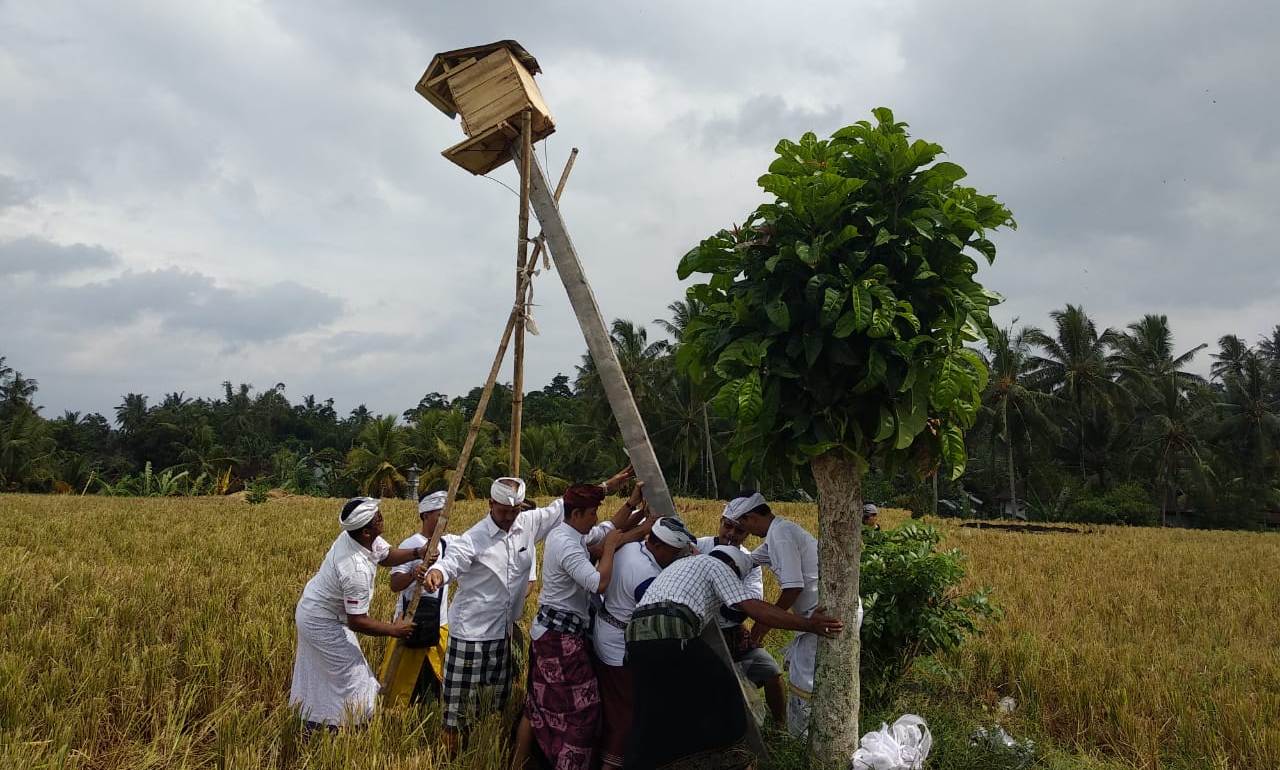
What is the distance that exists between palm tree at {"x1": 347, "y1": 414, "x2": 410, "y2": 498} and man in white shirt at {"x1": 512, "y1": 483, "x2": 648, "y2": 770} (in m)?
28.6

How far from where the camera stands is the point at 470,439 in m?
4.93

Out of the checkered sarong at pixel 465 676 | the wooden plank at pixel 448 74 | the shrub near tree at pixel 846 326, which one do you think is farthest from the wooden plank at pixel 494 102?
the checkered sarong at pixel 465 676

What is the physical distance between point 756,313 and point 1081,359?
134 feet

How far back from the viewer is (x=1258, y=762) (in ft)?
15.6

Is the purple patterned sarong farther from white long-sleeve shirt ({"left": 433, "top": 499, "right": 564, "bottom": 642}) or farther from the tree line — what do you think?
the tree line

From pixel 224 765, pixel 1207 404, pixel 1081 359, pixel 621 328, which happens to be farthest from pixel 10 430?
pixel 1207 404

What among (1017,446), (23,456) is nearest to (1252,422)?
(1017,446)

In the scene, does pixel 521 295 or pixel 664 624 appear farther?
pixel 521 295

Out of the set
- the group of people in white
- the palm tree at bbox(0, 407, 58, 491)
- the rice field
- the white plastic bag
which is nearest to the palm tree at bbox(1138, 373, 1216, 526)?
the rice field

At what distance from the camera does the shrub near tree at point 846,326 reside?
12.5 ft

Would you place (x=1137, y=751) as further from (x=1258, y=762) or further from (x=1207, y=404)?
(x=1207, y=404)

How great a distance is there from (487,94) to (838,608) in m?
4.03

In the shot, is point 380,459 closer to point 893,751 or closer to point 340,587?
point 340,587

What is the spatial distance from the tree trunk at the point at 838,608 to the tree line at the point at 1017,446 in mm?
27480
